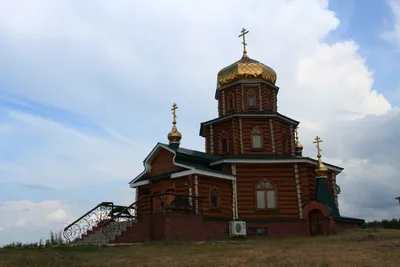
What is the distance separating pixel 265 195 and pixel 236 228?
3313 millimetres

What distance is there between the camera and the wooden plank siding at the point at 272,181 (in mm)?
24859

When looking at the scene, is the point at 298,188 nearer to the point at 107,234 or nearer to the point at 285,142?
the point at 285,142

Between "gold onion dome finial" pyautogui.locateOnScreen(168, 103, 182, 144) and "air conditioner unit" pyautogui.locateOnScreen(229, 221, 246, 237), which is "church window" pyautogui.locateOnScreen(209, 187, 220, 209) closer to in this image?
"air conditioner unit" pyautogui.locateOnScreen(229, 221, 246, 237)

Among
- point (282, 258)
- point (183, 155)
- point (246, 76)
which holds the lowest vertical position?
point (282, 258)

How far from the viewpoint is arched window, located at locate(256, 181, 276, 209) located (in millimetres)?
25141

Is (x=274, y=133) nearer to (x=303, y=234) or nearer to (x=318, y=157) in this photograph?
(x=318, y=157)

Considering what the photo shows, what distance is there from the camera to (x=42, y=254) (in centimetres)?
1315

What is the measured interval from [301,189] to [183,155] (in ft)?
23.2

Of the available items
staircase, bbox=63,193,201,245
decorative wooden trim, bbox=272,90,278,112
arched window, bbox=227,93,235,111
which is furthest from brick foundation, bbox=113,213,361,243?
decorative wooden trim, bbox=272,90,278,112

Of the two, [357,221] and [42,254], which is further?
[357,221]

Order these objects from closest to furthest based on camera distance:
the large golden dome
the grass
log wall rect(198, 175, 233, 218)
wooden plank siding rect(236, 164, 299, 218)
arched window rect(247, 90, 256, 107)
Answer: the grass < log wall rect(198, 175, 233, 218) < wooden plank siding rect(236, 164, 299, 218) < arched window rect(247, 90, 256, 107) < the large golden dome

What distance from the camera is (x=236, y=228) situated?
75.2 ft

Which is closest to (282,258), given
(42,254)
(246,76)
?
(42,254)

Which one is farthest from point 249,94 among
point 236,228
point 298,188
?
point 236,228
